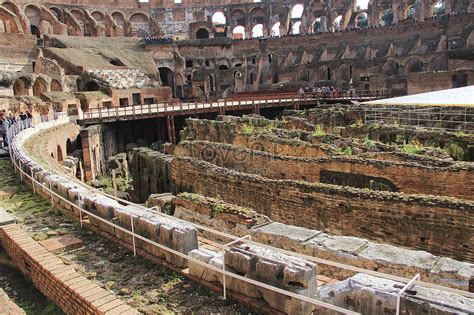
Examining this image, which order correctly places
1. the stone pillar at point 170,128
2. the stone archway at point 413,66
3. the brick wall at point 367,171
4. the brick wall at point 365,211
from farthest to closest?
the stone archway at point 413,66
the stone pillar at point 170,128
the brick wall at point 367,171
the brick wall at point 365,211

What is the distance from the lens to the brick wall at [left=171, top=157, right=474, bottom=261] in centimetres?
696

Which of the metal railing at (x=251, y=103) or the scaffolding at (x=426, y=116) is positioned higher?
the metal railing at (x=251, y=103)

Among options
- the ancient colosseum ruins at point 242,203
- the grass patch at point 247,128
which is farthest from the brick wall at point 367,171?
the grass patch at point 247,128

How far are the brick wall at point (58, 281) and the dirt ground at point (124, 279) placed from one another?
0.59 feet

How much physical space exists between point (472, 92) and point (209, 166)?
581 inches

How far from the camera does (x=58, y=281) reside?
15.3ft

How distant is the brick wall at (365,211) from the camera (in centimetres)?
696

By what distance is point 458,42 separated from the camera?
37344 mm

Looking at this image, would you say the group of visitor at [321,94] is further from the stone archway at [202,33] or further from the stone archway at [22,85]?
the stone archway at [202,33]

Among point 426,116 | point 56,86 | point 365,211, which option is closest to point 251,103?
point 56,86

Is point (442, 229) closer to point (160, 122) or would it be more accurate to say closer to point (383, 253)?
point (383, 253)

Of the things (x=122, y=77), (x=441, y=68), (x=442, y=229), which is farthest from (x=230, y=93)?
(x=442, y=229)

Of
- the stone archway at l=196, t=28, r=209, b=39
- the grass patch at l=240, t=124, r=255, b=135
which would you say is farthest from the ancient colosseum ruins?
the stone archway at l=196, t=28, r=209, b=39

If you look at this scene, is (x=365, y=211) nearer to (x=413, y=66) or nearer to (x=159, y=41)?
(x=413, y=66)
